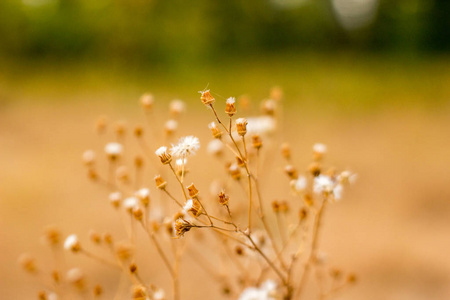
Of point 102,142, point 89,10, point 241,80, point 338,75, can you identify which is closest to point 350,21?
point 338,75

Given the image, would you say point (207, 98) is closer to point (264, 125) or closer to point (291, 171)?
point (291, 171)

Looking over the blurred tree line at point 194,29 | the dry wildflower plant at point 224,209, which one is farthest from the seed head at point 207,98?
the blurred tree line at point 194,29

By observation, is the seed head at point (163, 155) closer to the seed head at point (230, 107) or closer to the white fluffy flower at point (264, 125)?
the seed head at point (230, 107)

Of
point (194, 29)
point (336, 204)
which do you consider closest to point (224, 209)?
point (336, 204)

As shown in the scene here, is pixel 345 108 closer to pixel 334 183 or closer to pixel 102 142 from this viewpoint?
pixel 102 142

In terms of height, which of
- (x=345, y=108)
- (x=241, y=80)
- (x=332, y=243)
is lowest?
(x=332, y=243)

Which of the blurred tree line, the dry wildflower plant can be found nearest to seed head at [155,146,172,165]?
the dry wildflower plant
